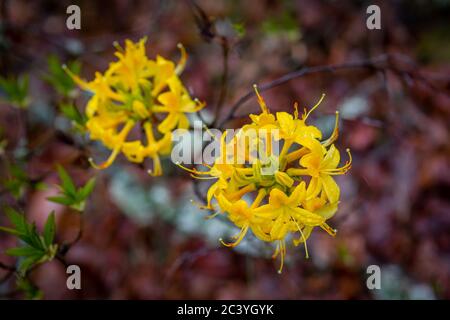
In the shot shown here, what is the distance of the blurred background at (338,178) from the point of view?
331cm

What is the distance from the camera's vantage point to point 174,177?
12.4 feet


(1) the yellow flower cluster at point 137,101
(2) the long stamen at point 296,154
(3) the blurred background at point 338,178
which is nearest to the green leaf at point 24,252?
(1) the yellow flower cluster at point 137,101

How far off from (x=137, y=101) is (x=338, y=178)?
2104 millimetres

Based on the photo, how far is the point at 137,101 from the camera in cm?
206

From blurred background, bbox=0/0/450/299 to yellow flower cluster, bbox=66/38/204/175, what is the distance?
0.64m

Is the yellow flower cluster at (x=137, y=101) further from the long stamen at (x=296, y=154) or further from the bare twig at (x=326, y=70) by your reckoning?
the long stamen at (x=296, y=154)

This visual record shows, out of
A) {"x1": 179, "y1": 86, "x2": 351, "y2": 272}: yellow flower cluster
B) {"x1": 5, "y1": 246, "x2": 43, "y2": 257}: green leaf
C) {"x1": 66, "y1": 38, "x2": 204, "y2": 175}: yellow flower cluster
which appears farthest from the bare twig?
{"x1": 5, "y1": 246, "x2": 43, "y2": 257}: green leaf

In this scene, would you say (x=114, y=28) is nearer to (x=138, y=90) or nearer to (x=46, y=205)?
(x=46, y=205)

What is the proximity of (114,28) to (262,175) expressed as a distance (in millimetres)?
3670

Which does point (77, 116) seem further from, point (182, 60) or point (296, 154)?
point (296, 154)

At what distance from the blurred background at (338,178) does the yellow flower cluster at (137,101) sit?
2.11 ft

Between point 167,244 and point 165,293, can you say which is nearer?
point 165,293

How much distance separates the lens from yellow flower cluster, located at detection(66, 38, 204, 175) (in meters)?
2.05
